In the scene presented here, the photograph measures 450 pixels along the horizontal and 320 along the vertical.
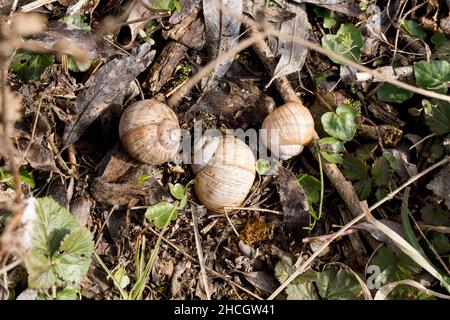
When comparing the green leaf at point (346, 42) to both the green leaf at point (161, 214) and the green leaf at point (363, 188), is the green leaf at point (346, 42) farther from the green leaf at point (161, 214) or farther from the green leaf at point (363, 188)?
the green leaf at point (161, 214)

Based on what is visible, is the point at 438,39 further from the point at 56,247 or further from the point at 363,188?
the point at 56,247

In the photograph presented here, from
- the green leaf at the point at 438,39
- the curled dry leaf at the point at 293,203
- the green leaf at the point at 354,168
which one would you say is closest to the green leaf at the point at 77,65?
the curled dry leaf at the point at 293,203

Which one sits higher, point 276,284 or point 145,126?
point 145,126

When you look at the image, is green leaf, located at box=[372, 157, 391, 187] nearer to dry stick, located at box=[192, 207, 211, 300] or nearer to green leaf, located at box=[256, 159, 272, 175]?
green leaf, located at box=[256, 159, 272, 175]

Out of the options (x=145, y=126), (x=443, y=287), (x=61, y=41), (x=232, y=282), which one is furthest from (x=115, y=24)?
(x=443, y=287)

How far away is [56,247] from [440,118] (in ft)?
7.21

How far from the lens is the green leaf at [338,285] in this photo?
272 centimetres

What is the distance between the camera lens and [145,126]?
284 cm

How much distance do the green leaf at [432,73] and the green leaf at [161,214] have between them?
160 centimetres

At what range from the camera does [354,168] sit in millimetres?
3049

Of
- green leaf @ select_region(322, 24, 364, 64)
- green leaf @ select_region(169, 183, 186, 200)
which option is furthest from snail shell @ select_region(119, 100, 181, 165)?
green leaf @ select_region(322, 24, 364, 64)

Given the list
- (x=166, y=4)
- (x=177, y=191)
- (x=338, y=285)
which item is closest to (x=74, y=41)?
(x=166, y=4)
